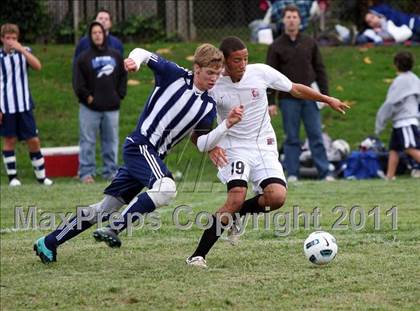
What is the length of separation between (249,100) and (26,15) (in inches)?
511

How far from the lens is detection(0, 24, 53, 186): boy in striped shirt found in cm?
1402

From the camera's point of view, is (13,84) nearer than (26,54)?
No

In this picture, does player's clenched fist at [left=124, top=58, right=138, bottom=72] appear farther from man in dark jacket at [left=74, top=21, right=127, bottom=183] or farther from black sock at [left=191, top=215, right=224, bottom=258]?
man in dark jacket at [left=74, top=21, right=127, bottom=183]

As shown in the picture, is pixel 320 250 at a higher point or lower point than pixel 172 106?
lower

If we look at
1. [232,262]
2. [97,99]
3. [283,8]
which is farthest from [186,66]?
[232,262]

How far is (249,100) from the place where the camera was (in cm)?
769

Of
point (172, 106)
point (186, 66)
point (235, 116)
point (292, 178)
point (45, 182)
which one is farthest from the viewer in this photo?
point (186, 66)

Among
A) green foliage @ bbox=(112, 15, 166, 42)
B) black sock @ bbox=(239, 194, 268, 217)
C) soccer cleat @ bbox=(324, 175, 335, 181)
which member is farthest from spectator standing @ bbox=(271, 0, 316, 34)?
black sock @ bbox=(239, 194, 268, 217)

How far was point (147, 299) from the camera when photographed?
6.30 m

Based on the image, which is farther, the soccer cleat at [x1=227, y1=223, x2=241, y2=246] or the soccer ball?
the soccer cleat at [x1=227, y1=223, x2=241, y2=246]

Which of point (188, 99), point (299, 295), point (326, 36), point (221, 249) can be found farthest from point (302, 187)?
point (326, 36)

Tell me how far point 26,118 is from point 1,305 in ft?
26.2

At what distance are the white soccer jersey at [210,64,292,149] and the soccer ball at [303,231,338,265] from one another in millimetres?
885

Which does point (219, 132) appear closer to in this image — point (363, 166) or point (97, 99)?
point (97, 99)
